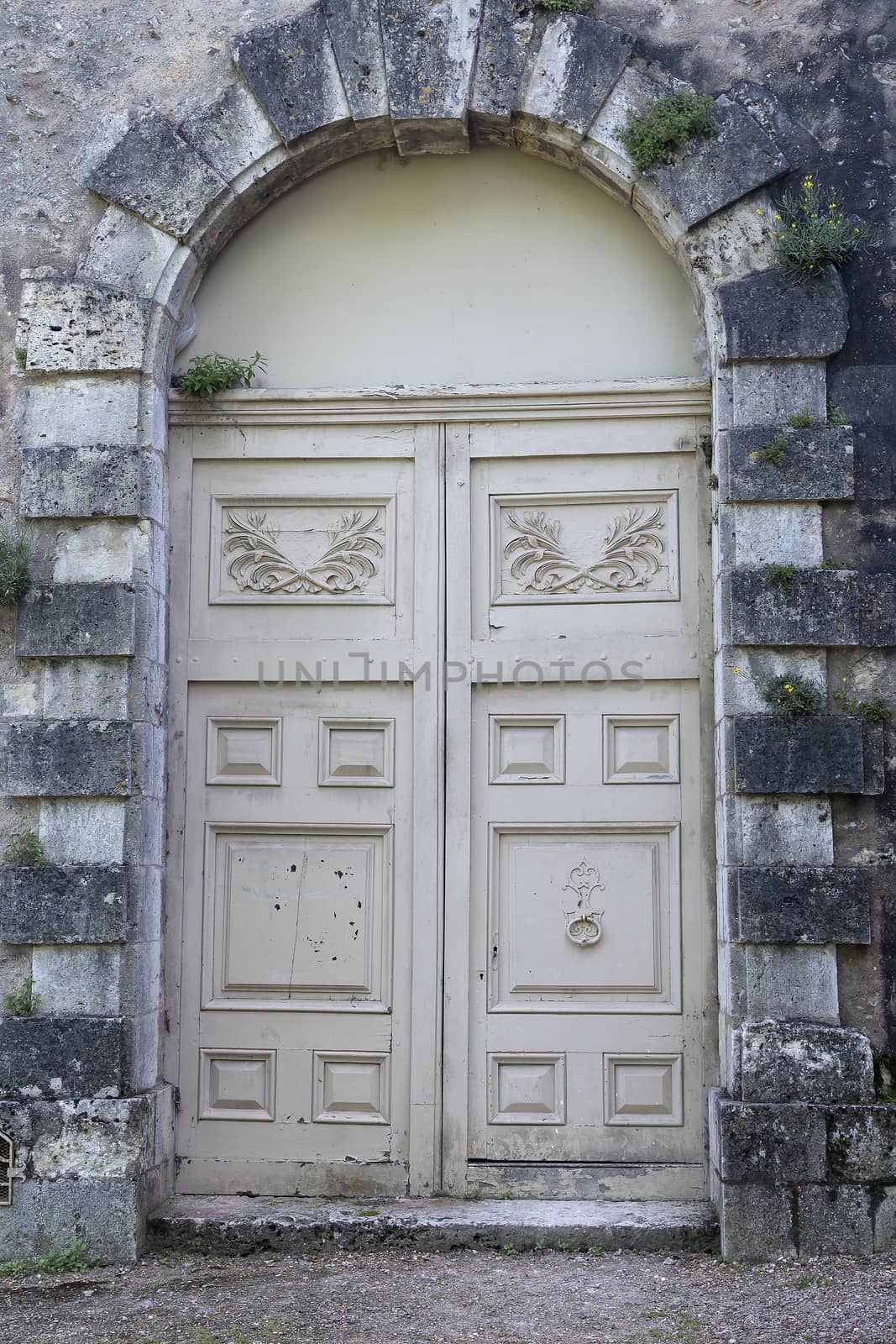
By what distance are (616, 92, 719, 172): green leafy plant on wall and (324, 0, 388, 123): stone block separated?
92 centimetres

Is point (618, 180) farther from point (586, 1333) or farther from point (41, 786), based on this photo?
point (586, 1333)

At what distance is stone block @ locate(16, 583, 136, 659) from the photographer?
14.1ft

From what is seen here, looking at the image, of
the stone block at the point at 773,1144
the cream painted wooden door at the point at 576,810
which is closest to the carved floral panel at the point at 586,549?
the cream painted wooden door at the point at 576,810

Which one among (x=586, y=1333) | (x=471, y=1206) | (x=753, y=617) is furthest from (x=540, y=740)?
(x=586, y=1333)

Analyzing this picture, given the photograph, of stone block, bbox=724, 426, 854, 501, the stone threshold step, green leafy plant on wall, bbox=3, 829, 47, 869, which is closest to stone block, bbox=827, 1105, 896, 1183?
the stone threshold step

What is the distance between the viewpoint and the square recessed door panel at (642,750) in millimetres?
4488

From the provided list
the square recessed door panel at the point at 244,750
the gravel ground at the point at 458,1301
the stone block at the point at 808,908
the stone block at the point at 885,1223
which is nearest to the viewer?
the gravel ground at the point at 458,1301

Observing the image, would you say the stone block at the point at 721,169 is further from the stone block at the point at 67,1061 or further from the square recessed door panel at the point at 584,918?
the stone block at the point at 67,1061

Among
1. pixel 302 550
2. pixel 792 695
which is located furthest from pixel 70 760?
pixel 792 695

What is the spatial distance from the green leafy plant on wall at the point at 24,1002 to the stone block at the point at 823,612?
268 centimetres

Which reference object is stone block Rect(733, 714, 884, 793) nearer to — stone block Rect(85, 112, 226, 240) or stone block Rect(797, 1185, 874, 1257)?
stone block Rect(797, 1185, 874, 1257)

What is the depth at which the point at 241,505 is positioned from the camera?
15.4ft

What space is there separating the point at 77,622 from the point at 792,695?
248 centimetres
